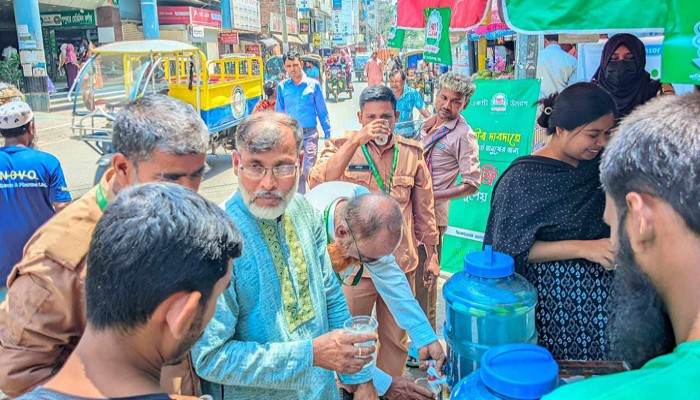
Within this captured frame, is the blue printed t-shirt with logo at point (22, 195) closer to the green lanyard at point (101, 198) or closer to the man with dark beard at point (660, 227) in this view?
the green lanyard at point (101, 198)

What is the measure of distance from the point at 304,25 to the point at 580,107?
4812cm

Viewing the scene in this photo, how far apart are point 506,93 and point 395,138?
6.59ft

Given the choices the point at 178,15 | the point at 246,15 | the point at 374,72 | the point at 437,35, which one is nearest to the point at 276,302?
the point at 437,35

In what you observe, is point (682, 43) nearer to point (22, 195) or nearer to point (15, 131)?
point (22, 195)

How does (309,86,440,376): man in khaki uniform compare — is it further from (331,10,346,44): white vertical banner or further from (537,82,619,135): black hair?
(331,10,346,44): white vertical banner

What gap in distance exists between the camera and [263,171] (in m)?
1.79

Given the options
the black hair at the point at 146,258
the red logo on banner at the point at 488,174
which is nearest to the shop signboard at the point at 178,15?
the red logo on banner at the point at 488,174

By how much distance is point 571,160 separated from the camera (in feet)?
6.64

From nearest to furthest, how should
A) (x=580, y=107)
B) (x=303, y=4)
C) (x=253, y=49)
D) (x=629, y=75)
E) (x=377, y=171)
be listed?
(x=580, y=107) → (x=377, y=171) → (x=629, y=75) → (x=253, y=49) → (x=303, y=4)

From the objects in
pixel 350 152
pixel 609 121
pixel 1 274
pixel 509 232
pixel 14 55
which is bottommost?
pixel 1 274

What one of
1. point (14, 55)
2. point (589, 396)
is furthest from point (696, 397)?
point (14, 55)

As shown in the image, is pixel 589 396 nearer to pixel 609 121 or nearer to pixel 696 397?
pixel 696 397

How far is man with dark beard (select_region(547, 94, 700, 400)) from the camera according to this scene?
2.76ft

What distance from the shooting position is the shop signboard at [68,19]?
2209cm
